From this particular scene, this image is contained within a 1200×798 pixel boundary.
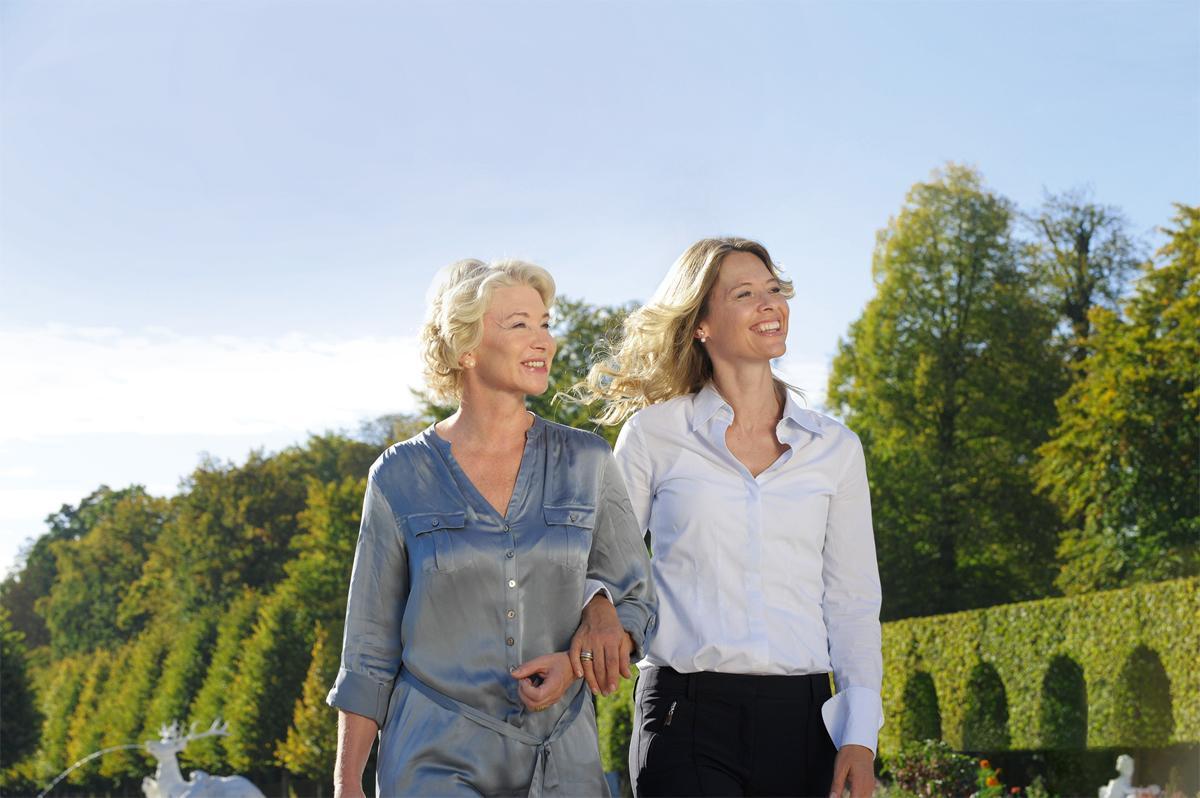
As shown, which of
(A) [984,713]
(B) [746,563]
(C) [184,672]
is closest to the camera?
(B) [746,563]

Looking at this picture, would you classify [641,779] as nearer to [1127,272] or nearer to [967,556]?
[967,556]

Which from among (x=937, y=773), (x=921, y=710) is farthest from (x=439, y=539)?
(x=921, y=710)

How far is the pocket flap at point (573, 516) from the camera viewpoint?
386 centimetres

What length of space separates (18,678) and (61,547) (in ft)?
62.8

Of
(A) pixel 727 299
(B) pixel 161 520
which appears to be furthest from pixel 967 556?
(B) pixel 161 520

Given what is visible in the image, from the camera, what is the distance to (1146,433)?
2833 cm

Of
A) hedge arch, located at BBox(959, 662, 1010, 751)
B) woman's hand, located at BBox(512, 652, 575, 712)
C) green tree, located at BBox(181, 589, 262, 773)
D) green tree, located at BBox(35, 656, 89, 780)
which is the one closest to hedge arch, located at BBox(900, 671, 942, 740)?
hedge arch, located at BBox(959, 662, 1010, 751)

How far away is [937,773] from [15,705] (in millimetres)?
32335

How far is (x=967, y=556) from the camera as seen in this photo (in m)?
33.1

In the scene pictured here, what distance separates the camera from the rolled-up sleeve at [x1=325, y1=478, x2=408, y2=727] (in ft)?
12.4

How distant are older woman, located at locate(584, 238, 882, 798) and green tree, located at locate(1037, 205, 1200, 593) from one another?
81.0 ft

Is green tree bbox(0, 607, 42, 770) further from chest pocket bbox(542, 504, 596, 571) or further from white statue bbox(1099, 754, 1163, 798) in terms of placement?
chest pocket bbox(542, 504, 596, 571)

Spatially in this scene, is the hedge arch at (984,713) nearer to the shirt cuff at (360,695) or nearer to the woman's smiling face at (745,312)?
the woman's smiling face at (745,312)

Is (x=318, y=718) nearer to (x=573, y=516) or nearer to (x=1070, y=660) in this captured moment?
(x=1070, y=660)
